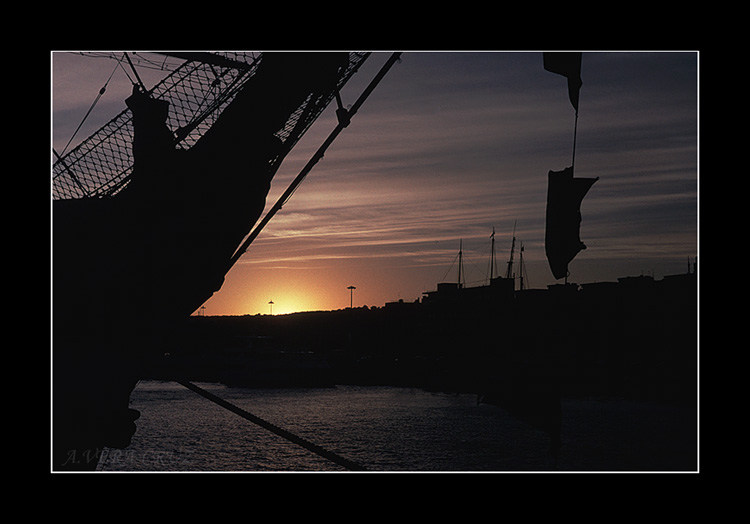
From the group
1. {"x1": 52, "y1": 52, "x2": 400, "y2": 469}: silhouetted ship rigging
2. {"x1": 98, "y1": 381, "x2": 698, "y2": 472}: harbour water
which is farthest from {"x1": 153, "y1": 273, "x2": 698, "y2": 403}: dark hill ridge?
{"x1": 52, "y1": 52, "x2": 400, "y2": 469}: silhouetted ship rigging

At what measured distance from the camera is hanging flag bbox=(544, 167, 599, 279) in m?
5.93

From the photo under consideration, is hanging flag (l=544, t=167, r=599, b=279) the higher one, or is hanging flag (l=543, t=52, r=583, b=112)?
hanging flag (l=543, t=52, r=583, b=112)

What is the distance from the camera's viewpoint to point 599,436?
42.6 m

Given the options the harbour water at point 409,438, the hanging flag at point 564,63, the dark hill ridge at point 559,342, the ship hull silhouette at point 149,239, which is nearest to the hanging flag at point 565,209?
the hanging flag at point 564,63

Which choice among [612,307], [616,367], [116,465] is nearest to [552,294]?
[612,307]

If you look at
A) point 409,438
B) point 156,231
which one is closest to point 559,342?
Result: point 409,438

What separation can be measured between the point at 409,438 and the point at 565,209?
4029 cm

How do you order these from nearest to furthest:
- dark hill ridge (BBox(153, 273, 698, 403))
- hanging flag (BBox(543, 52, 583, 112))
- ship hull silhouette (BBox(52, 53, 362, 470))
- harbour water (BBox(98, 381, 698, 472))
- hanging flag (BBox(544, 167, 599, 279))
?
hanging flag (BBox(543, 52, 583, 112)) < hanging flag (BBox(544, 167, 599, 279)) < ship hull silhouette (BBox(52, 53, 362, 470)) < harbour water (BBox(98, 381, 698, 472)) < dark hill ridge (BBox(153, 273, 698, 403))

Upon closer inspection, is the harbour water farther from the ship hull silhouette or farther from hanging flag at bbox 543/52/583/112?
hanging flag at bbox 543/52/583/112

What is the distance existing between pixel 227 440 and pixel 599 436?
2357 centimetres

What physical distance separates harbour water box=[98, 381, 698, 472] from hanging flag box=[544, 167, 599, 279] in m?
22.5

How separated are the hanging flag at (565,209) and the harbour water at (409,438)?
22457mm

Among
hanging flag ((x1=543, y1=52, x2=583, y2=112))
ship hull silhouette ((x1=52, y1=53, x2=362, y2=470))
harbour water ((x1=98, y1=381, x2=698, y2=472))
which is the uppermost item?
hanging flag ((x1=543, y1=52, x2=583, y2=112))

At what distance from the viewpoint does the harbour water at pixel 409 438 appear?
36516 mm
